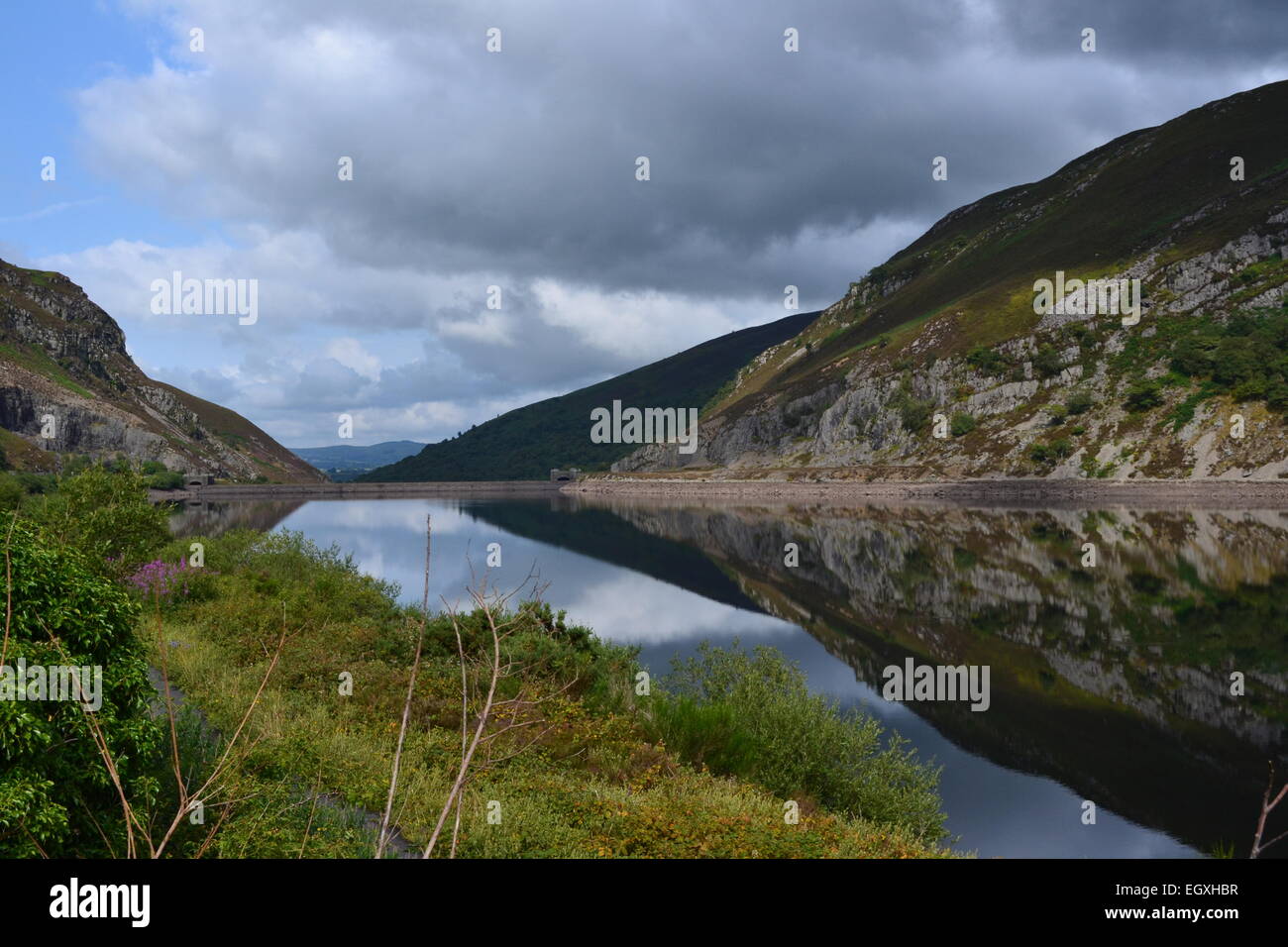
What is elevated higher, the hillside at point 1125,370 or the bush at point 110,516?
the hillside at point 1125,370

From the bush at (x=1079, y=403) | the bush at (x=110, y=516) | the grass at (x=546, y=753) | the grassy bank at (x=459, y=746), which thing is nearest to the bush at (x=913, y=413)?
the bush at (x=1079, y=403)

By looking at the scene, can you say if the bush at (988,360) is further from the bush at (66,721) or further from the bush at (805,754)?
the bush at (66,721)

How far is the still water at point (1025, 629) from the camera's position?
71.7 feet

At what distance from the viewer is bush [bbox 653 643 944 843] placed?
18.6 m

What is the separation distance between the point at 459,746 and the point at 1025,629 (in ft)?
110

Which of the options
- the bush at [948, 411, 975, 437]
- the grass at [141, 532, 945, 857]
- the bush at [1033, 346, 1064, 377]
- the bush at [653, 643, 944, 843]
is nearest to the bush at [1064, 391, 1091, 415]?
the bush at [1033, 346, 1064, 377]

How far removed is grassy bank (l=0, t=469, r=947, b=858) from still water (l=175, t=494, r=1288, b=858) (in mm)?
3475

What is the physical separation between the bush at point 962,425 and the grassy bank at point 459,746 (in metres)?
149

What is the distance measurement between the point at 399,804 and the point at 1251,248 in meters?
193

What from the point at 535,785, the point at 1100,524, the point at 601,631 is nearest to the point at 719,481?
the point at 1100,524

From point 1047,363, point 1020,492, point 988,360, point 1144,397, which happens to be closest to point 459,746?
point 1020,492

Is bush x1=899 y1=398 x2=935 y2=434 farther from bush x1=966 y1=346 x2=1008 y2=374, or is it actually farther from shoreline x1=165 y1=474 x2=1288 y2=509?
shoreline x1=165 y1=474 x2=1288 y2=509

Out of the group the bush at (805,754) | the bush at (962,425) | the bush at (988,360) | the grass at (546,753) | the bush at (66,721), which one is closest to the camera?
the bush at (66,721)
